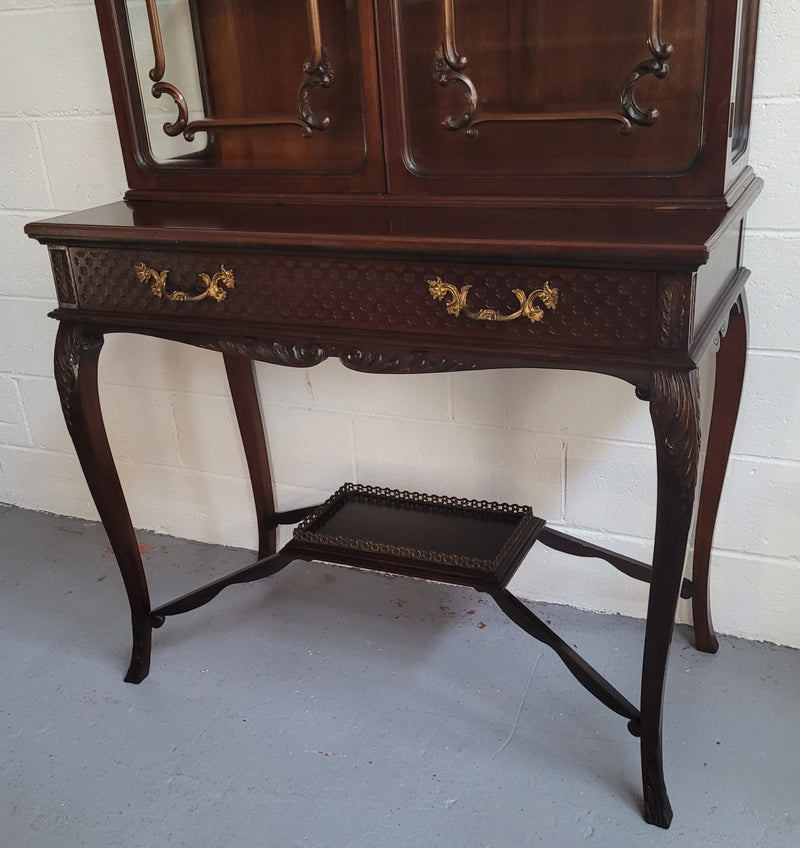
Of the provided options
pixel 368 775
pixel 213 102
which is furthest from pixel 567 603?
pixel 213 102

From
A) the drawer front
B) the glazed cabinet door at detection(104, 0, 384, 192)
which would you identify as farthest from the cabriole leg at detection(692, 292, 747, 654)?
the glazed cabinet door at detection(104, 0, 384, 192)

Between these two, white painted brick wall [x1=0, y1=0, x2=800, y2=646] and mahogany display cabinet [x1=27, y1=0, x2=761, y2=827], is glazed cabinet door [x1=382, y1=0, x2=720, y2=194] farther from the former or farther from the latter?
white painted brick wall [x1=0, y1=0, x2=800, y2=646]

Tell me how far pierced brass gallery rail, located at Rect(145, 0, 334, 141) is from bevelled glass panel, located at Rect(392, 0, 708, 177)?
0.15 metres

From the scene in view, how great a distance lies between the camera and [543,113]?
1.47 metres

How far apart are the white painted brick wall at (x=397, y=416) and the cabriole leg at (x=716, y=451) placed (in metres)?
0.09

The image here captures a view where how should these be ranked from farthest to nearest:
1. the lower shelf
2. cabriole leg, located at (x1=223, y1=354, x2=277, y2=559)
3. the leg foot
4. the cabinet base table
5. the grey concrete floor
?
cabriole leg, located at (x1=223, y1=354, x2=277, y2=559) < the leg foot < the lower shelf < the grey concrete floor < the cabinet base table

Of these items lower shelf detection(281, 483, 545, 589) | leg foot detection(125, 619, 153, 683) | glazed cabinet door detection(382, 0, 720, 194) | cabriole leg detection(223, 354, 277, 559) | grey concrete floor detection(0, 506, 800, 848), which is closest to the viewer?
glazed cabinet door detection(382, 0, 720, 194)

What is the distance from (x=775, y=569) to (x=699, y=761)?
18.3 inches

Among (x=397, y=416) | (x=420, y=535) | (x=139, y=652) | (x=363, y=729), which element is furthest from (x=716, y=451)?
(x=139, y=652)

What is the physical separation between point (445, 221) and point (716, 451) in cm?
73

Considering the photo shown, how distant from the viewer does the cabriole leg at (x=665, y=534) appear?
128 cm

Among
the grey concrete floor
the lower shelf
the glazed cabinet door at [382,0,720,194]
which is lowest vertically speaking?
the grey concrete floor

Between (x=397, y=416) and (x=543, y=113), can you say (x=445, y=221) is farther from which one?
(x=397, y=416)

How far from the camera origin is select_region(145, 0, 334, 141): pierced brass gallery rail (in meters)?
1.53
